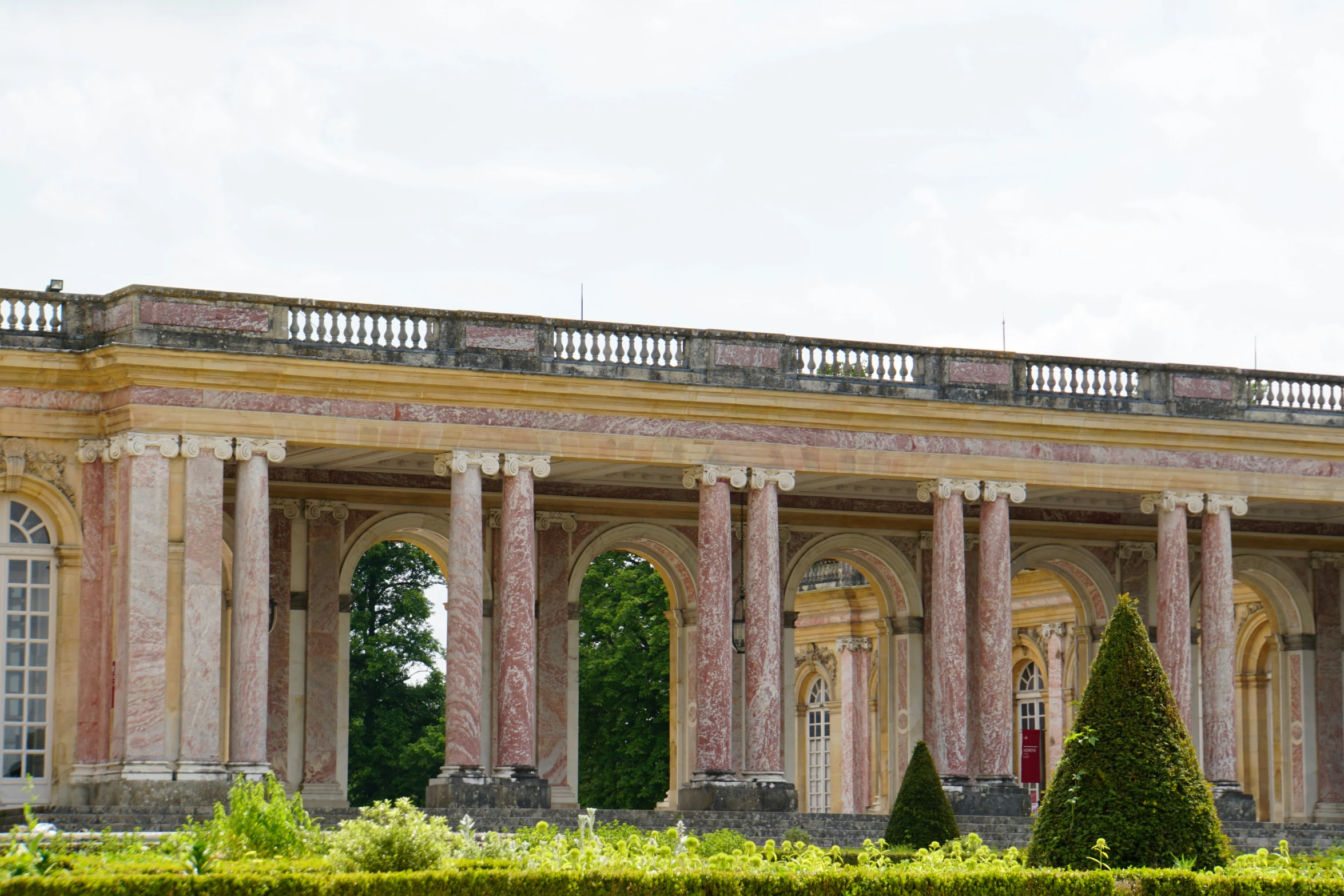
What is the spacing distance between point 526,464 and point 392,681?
918 inches

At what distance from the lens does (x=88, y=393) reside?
2823cm

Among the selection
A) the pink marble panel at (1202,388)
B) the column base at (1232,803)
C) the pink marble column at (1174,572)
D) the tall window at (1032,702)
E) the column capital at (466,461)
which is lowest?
the column base at (1232,803)

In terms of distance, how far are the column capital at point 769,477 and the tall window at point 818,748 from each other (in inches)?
697

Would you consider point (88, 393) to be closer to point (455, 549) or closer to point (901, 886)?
point (455, 549)

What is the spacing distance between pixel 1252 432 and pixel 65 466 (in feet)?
62.7

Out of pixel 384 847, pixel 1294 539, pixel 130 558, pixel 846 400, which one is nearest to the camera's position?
pixel 384 847

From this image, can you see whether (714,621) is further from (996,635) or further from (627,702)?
(627,702)

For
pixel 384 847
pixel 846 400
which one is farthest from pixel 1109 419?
pixel 384 847

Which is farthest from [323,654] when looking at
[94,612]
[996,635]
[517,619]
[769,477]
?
[996,635]

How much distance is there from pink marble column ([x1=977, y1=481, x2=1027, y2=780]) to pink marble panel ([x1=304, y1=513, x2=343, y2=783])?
10.7m

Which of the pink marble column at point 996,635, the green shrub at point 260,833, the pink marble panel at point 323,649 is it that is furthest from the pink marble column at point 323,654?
the green shrub at point 260,833

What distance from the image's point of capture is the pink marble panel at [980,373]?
1264 inches

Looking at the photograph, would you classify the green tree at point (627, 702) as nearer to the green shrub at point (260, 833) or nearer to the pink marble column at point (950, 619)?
the pink marble column at point (950, 619)

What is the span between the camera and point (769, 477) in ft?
101
